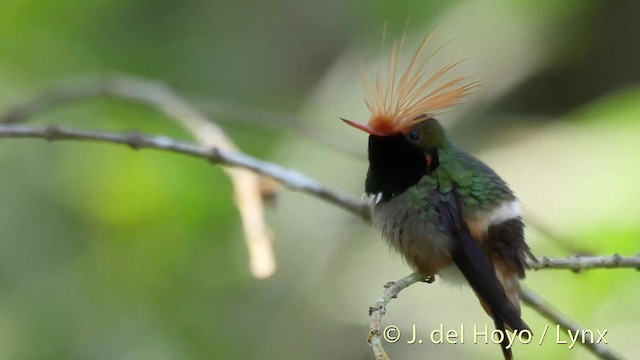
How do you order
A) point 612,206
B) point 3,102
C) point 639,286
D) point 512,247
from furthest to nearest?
point 3,102
point 612,206
point 639,286
point 512,247

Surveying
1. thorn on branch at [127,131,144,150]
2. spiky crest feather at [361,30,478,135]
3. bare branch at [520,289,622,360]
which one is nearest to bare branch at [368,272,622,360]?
bare branch at [520,289,622,360]

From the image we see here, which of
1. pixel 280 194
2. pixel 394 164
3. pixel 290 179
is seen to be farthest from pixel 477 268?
pixel 280 194

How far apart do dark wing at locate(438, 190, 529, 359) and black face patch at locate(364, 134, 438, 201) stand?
12 cm

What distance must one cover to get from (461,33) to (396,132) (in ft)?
9.02

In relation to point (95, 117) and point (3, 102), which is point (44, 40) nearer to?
point (3, 102)

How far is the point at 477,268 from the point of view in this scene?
2.40 meters

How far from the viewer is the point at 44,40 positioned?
17.6 feet

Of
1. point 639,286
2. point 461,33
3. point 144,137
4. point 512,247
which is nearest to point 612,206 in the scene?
point 639,286

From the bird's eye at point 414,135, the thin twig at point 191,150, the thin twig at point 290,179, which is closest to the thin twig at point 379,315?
the thin twig at point 290,179

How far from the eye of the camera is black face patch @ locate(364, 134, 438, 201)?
2697mm

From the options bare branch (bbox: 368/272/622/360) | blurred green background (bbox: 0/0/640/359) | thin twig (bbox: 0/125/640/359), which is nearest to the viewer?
bare branch (bbox: 368/272/622/360)

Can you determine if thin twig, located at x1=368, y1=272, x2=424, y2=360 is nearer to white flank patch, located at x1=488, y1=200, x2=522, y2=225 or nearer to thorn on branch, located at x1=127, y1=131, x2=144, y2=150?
white flank patch, located at x1=488, y1=200, x2=522, y2=225

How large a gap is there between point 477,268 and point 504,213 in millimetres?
300

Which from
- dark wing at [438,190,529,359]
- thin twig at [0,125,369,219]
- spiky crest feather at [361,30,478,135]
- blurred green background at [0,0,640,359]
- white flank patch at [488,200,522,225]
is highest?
blurred green background at [0,0,640,359]
